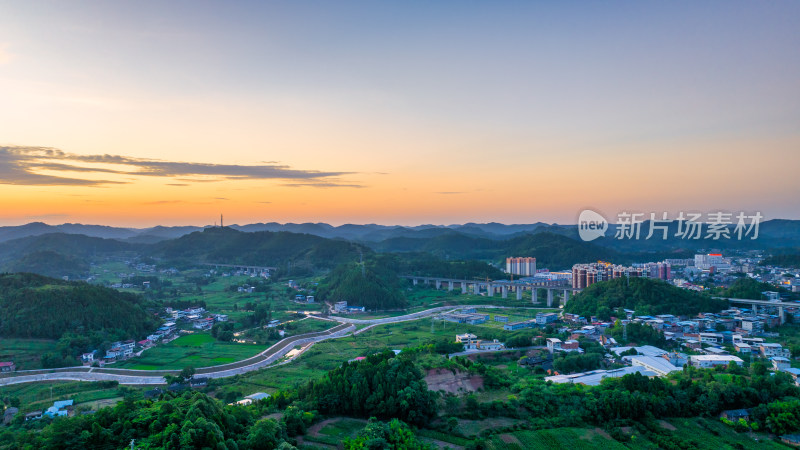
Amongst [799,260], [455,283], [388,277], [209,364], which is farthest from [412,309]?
[799,260]

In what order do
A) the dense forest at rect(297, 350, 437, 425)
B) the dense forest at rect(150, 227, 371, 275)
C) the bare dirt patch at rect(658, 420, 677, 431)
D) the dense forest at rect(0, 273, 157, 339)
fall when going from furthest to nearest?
the dense forest at rect(150, 227, 371, 275)
the dense forest at rect(0, 273, 157, 339)
the bare dirt patch at rect(658, 420, 677, 431)
the dense forest at rect(297, 350, 437, 425)

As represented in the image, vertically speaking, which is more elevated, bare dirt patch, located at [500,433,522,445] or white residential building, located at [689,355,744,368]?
bare dirt patch, located at [500,433,522,445]

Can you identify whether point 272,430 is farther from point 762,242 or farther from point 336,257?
point 762,242

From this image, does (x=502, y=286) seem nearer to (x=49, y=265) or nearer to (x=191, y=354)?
(x=191, y=354)

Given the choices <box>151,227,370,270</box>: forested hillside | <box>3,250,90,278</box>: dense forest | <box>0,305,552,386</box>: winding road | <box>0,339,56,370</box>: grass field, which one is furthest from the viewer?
<box>151,227,370,270</box>: forested hillside

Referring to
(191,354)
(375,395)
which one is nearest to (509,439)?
(375,395)

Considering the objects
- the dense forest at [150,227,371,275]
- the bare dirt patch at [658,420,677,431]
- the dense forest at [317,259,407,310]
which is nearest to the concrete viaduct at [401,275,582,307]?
the dense forest at [317,259,407,310]

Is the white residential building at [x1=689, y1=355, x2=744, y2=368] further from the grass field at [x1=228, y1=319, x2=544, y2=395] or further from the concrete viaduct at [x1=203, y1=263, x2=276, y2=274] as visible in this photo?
the concrete viaduct at [x1=203, y1=263, x2=276, y2=274]
